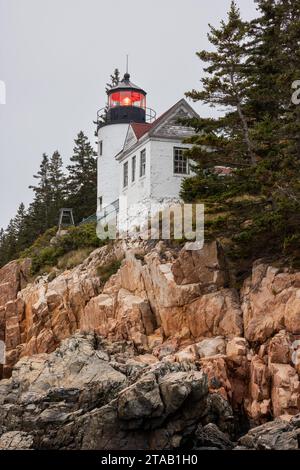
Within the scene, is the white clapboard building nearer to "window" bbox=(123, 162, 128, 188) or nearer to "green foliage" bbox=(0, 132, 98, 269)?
"window" bbox=(123, 162, 128, 188)

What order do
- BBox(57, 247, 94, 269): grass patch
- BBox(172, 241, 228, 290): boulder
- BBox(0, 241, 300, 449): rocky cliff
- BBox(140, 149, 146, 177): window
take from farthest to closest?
1. BBox(140, 149, 146, 177): window
2. BBox(57, 247, 94, 269): grass patch
3. BBox(172, 241, 228, 290): boulder
4. BBox(0, 241, 300, 449): rocky cliff

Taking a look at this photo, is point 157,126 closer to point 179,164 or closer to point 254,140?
point 179,164

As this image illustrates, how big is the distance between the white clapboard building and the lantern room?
6cm

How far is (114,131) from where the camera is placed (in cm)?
3894

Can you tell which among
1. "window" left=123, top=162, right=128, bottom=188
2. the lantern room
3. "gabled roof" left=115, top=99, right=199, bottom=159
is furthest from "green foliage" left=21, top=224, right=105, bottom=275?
the lantern room

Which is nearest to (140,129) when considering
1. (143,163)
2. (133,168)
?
(133,168)

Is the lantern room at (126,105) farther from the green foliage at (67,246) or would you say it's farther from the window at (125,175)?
the green foliage at (67,246)

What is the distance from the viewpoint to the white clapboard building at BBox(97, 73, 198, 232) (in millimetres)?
31750

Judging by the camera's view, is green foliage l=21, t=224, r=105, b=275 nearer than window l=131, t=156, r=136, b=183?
Yes

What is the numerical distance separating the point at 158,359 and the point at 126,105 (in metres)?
20.6

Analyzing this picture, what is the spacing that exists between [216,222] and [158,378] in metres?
6.65

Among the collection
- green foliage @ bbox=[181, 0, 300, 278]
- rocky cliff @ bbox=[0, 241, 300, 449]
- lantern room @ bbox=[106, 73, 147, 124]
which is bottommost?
rocky cliff @ bbox=[0, 241, 300, 449]

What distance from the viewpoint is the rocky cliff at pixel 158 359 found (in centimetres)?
1709
